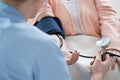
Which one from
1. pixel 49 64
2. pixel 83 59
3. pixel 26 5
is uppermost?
pixel 26 5

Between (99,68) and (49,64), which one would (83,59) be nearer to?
(99,68)

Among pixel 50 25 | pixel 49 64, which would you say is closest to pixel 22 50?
pixel 49 64

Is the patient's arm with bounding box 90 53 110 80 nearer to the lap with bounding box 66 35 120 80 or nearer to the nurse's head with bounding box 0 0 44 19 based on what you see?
the lap with bounding box 66 35 120 80

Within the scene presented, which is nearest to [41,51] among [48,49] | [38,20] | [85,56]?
[48,49]

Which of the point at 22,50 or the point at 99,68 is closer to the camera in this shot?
the point at 22,50

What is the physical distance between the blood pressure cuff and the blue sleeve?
609 millimetres

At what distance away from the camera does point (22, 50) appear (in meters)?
0.62

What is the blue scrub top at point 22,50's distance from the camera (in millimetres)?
617

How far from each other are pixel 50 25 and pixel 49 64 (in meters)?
0.66

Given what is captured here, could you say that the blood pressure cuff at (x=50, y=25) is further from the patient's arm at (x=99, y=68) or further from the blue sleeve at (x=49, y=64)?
the blue sleeve at (x=49, y=64)

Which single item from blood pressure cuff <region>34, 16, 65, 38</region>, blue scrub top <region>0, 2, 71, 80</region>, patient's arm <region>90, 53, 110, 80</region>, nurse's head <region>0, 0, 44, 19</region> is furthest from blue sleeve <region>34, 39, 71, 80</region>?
blood pressure cuff <region>34, 16, 65, 38</region>

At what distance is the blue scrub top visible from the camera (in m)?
0.62

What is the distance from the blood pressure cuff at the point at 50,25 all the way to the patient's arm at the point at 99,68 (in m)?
0.28

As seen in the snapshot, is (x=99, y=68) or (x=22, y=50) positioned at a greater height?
(x=22, y=50)
